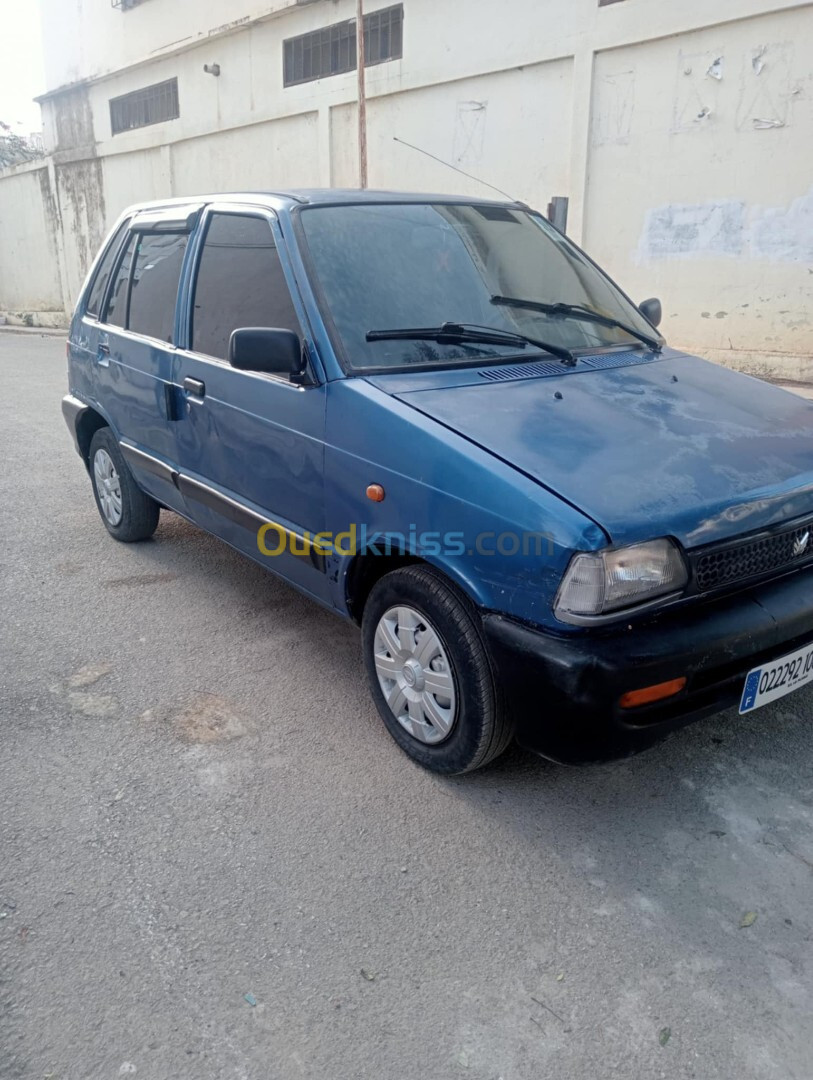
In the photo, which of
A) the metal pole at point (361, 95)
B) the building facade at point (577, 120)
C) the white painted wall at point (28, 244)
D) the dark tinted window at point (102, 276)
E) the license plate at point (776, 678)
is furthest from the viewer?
the white painted wall at point (28, 244)

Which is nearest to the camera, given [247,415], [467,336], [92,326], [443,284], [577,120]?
[467,336]

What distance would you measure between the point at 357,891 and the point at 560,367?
1.94 m

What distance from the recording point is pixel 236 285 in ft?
11.9

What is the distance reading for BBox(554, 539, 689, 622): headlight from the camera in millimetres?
2320

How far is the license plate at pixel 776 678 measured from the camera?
259 cm

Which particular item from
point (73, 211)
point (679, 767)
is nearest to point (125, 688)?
point (679, 767)

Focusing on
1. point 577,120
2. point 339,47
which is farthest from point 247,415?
point 339,47

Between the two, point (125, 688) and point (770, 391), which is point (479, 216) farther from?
point (125, 688)

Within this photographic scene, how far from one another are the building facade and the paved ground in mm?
8256

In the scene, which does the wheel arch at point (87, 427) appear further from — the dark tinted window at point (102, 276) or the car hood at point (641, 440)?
the car hood at point (641, 440)

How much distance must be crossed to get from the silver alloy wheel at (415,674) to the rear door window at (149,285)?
6.51ft

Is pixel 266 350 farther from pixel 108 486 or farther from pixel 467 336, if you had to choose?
pixel 108 486

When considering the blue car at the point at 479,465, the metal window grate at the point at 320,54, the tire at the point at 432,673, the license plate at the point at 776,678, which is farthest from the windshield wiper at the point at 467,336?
the metal window grate at the point at 320,54

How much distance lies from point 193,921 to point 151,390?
2657 millimetres
